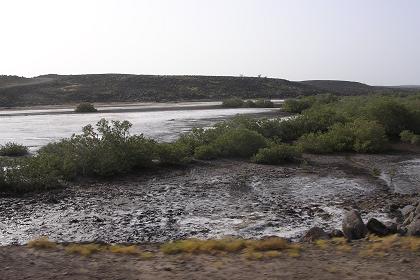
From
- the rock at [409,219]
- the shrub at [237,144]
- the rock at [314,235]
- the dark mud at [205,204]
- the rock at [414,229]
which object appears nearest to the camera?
the rock at [414,229]

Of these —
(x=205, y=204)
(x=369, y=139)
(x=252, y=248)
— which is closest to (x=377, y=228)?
(x=252, y=248)

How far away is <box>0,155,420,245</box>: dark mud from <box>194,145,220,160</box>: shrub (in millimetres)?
1169

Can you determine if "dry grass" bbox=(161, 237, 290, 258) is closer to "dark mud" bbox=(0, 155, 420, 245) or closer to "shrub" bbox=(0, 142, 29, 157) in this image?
"dark mud" bbox=(0, 155, 420, 245)

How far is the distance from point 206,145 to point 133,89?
176ft

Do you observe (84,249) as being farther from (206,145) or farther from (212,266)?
(206,145)

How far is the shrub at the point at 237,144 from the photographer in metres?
20.3

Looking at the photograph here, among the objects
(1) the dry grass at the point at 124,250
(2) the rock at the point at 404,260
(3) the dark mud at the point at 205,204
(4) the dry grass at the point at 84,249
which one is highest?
(2) the rock at the point at 404,260

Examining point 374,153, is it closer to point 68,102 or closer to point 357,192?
point 357,192

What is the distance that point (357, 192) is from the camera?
47.7ft

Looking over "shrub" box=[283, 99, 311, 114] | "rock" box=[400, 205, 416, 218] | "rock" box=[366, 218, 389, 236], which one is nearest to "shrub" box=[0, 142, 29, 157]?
"rock" box=[400, 205, 416, 218]

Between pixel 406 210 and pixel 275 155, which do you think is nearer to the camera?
pixel 406 210

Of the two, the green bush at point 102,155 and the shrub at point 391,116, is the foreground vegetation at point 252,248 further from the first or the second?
the shrub at point 391,116

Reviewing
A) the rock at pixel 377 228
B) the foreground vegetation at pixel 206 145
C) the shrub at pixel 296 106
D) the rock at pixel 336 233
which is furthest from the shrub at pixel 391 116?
the rock at pixel 336 233

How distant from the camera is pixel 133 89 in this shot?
72.6 m
